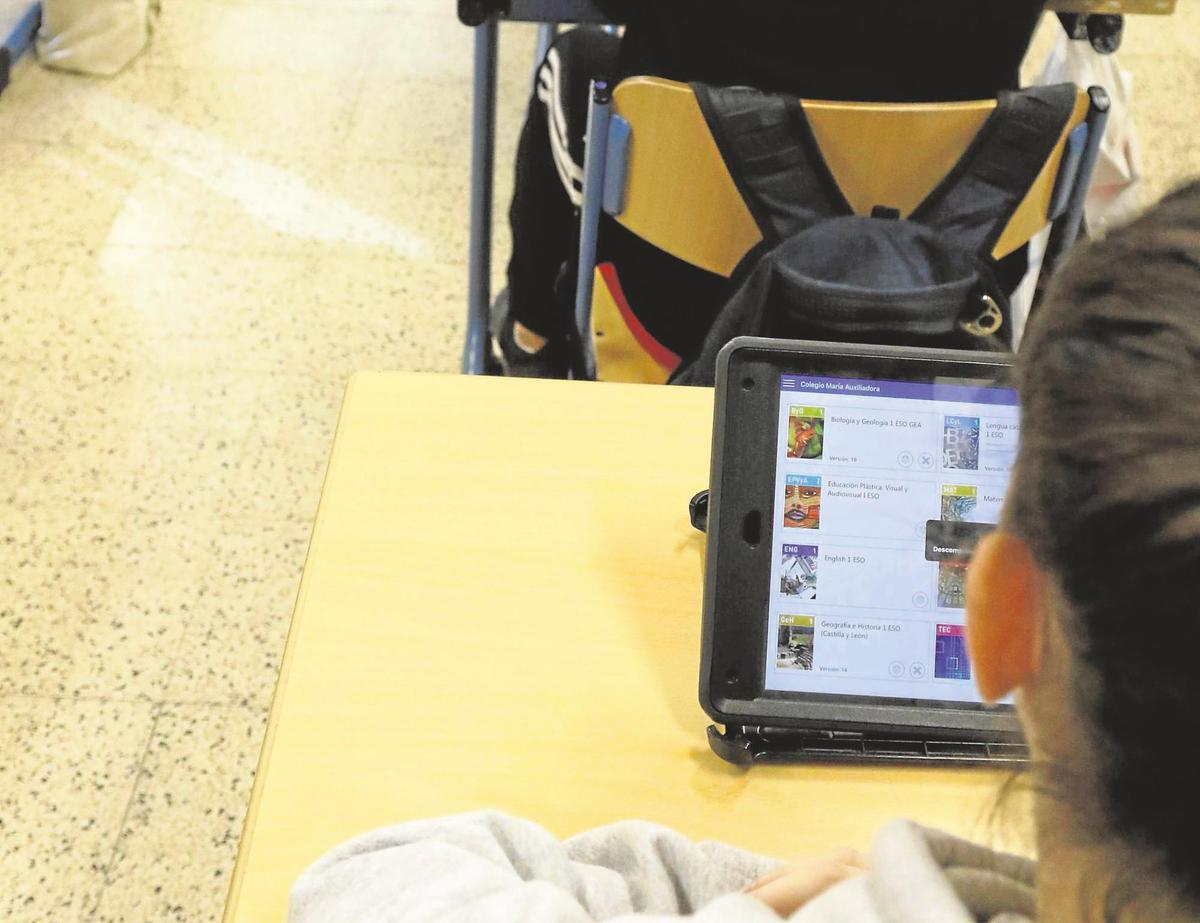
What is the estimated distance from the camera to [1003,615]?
413 millimetres

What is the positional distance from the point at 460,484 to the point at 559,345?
1000mm

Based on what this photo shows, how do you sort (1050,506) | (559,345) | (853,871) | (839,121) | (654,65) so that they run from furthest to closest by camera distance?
1. (559,345)
2. (654,65)
3. (839,121)
4. (853,871)
5. (1050,506)

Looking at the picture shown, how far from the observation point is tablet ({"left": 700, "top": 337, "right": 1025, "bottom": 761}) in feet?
2.36

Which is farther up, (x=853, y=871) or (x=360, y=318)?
(x=853, y=871)

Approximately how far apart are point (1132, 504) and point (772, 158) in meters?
0.94

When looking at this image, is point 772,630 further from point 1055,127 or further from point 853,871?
point 1055,127

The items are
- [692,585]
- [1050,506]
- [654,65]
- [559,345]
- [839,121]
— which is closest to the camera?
[1050,506]

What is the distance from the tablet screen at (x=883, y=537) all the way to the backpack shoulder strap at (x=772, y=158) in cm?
53

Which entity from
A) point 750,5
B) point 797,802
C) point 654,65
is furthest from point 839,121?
point 797,802

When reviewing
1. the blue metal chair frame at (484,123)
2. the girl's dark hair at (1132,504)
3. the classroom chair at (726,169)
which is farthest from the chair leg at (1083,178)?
the girl's dark hair at (1132,504)

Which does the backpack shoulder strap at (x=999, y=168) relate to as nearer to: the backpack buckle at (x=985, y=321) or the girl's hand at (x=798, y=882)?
the backpack buckle at (x=985, y=321)

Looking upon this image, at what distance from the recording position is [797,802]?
2.40 feet

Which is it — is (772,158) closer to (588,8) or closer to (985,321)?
(985,321)

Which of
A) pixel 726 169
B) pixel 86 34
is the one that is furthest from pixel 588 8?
pixel 86 34
